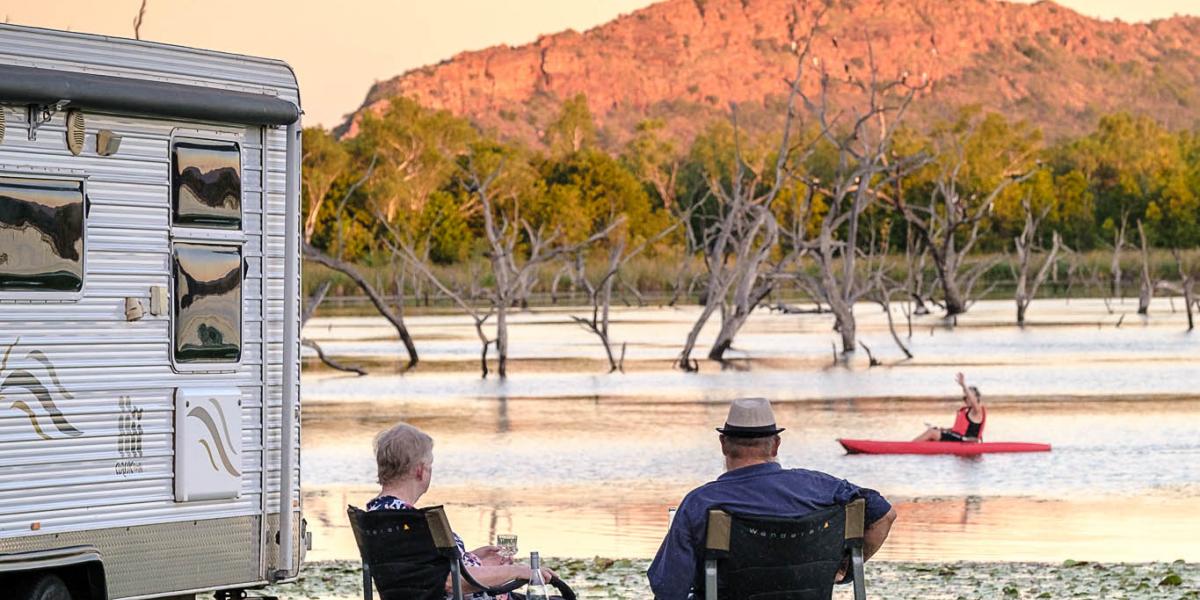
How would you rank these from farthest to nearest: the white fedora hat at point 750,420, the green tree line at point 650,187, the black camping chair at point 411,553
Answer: the green tree line at point 650,187
the black camping chair at point 411,553
the white fedora hat at point 750,420

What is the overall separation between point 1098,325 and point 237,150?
4529 cm

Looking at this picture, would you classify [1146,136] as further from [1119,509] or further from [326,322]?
[1119,509]

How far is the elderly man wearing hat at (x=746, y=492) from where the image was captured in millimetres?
5918

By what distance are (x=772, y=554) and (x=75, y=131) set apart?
279 centimetres

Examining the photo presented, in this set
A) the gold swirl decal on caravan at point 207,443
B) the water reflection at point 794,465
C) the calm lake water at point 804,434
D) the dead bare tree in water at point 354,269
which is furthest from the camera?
the dead bare tree in water at point 354,269

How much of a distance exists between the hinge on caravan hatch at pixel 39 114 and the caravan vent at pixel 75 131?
0.07 metres

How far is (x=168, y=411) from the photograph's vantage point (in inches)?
265

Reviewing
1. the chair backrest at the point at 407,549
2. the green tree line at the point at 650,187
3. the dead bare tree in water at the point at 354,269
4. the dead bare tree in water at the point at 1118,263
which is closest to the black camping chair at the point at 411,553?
the chair backrest at the point at 407,549

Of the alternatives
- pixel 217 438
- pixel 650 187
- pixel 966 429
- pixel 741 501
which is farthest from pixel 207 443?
pixel 650 187

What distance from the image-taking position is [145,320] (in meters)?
6.72

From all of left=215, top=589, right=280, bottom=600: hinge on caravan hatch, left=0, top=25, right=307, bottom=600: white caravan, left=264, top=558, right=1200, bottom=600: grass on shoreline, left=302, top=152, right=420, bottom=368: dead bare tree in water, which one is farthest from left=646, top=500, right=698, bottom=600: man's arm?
left=302, top=152, right=420, bottom=368: dead bare tree in water

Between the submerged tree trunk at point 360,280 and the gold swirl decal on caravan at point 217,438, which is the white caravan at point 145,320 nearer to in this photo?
the gold swirl decal on caravan at point 217,438

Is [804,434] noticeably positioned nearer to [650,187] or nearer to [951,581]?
[951,581]

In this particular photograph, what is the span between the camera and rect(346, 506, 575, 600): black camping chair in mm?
6234
